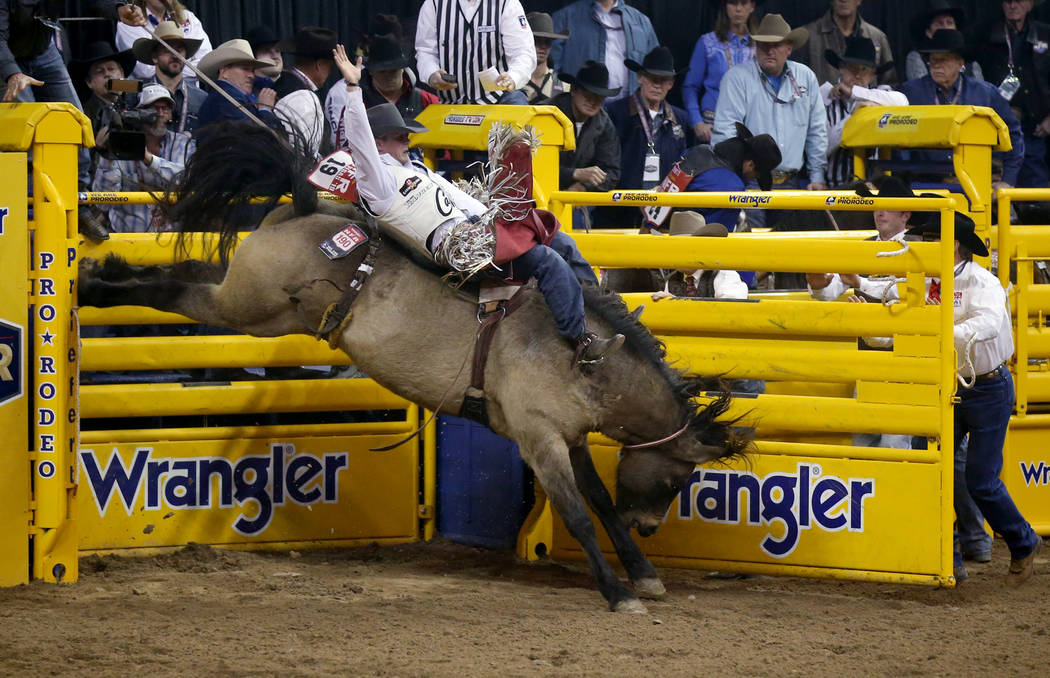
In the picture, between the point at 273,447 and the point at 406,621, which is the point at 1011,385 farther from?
the point at 273,447

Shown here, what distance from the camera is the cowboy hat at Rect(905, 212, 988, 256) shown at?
20.2ft

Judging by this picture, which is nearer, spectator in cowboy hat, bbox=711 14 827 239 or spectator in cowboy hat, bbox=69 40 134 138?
spectator in cowboy hat, bbox=69 40 134 138

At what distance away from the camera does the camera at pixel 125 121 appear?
6.30 m

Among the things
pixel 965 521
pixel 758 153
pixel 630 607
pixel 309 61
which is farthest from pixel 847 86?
pixel 630 607

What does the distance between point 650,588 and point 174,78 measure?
4.52 metres

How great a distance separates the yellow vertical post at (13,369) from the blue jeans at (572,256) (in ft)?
7.14

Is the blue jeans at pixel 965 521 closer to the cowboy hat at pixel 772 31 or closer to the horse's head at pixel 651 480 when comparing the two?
the horse's head at pixel 651 480

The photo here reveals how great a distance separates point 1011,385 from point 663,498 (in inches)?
69.2

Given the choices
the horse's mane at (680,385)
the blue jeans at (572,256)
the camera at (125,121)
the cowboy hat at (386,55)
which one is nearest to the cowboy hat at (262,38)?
the cowboy hat at (386,55)

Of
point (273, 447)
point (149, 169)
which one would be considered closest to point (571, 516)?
point (273, 447)

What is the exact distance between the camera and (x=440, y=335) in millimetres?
5859

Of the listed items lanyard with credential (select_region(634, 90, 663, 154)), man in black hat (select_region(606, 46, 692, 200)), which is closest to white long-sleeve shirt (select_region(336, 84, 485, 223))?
man in black hat (select_region(606, 46, 692, 200))

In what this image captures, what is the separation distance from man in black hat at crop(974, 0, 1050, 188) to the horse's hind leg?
6.22 metres

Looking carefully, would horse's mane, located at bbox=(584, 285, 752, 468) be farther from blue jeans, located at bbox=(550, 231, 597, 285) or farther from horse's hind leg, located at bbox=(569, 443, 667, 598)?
horse's hind leg, located at bbox=(569, 443, 667, 598)
